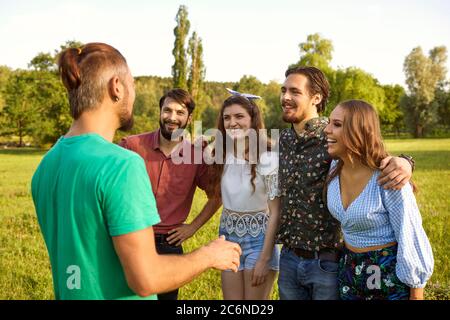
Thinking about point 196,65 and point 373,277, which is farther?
point 196,65

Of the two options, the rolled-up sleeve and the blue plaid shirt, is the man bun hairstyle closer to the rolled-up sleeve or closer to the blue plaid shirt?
the blue plaid shirt

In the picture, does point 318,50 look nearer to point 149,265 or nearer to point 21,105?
point 21,105

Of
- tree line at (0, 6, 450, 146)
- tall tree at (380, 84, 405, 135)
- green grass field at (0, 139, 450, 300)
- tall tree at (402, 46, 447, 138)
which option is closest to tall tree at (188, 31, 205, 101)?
tree line at (0, 6, 450, 146)

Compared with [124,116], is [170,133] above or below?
below

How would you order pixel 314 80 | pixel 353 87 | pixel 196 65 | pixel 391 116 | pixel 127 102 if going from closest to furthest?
pixel 127 102 → pixel 314 80 → pixel 196 65 → pixel 353 87 → pixel 391 116

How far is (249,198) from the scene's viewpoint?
389 centimetres

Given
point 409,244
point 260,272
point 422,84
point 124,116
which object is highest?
point 422,84

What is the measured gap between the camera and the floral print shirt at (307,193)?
134 inches

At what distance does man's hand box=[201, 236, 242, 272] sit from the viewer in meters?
2.22

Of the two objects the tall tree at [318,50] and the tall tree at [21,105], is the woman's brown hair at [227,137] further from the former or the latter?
the tall tree at [318,50]

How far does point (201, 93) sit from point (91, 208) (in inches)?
1707

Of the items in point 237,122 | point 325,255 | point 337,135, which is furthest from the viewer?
point 237,122

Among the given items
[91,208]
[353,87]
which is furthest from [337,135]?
[353,87]
